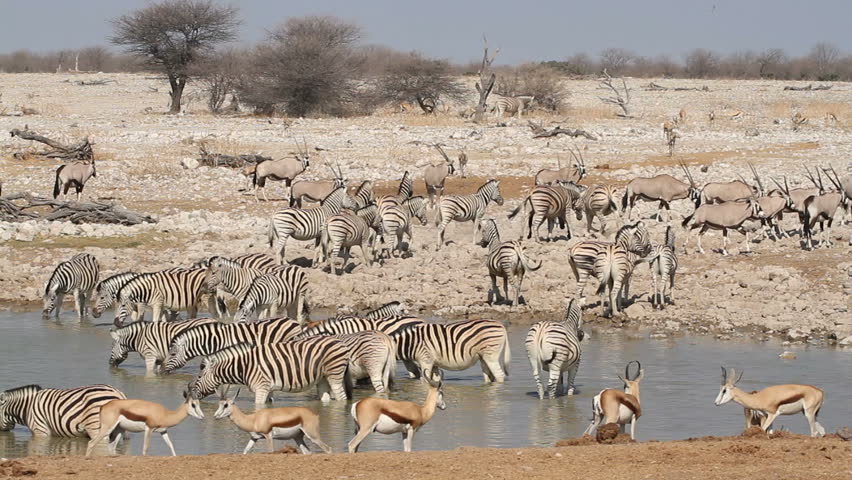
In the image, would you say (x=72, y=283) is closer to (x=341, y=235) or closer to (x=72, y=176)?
(x=341, y=235)

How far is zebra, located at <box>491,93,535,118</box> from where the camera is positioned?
134ft

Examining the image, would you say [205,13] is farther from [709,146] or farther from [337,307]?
[337,307]

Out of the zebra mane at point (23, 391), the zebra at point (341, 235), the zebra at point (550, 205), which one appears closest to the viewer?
the zebra mane at point (23, 391)

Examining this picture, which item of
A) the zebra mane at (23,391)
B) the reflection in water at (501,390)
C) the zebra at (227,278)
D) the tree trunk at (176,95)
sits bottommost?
the reflection in water at (501,390)

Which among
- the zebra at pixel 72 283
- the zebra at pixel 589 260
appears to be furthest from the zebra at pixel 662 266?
the zebra at pixel 72 283

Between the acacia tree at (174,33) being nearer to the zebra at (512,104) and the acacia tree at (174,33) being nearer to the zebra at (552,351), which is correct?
the zebra at (512,104)

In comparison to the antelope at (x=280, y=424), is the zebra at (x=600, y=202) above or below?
above

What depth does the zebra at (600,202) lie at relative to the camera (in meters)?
19.7

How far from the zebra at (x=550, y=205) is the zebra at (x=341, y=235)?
2.80 m

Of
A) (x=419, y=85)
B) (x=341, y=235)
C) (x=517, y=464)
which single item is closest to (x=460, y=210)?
(x=341, y=235)

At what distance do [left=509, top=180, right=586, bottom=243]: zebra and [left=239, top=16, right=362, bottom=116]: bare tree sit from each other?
22966 mm

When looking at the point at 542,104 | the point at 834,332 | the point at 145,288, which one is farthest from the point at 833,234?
the point at 542,104

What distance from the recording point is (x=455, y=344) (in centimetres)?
1200

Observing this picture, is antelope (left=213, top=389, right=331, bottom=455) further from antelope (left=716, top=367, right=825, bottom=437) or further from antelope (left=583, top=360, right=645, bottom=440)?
antelope (left=716, top=367, right=825, bottom=437)
